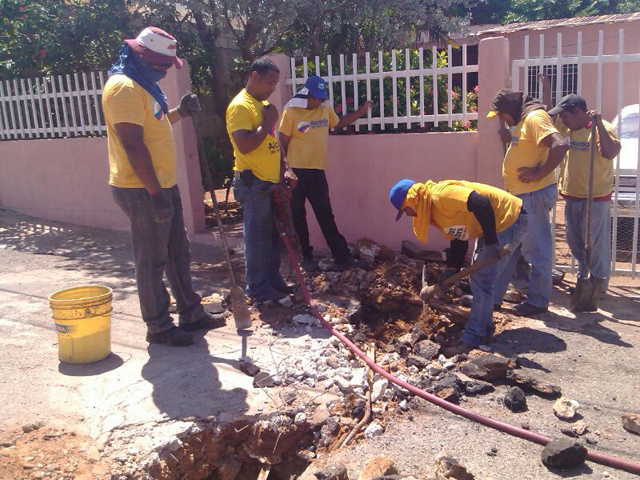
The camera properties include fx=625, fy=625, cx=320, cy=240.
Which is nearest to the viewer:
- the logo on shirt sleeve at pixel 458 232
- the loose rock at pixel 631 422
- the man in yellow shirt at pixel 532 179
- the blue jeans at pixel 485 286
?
the loose rock at pixel 631 422

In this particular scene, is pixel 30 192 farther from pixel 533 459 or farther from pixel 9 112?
pixel 533 459

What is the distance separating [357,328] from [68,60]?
6.30 meters

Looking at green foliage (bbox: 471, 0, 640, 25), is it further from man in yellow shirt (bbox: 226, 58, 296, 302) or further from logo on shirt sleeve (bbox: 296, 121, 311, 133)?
man in yellow shirt (bbox: 226, 58, 296, 302)

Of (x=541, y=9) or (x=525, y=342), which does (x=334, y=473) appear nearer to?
(x=525, y=342)

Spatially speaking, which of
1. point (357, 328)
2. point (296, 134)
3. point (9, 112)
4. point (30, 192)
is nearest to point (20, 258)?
point (30, 192)

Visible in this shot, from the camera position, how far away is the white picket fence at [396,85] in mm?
6309

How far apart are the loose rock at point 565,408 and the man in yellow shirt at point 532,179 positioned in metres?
1.56

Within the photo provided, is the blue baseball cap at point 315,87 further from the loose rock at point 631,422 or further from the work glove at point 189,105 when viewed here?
the loose rock at point 631,422

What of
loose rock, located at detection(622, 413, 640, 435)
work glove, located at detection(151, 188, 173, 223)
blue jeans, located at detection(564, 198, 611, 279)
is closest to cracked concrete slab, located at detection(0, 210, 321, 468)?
work glove, located at detection(151, 188, 173, 223)

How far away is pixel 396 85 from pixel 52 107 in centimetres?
514

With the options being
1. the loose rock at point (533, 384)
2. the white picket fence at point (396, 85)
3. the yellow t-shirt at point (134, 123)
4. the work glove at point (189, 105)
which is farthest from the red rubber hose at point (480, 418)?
the white picket fence at point (396, 85)

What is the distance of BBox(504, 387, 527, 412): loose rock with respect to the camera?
12.1 feet

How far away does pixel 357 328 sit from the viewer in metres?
5.00

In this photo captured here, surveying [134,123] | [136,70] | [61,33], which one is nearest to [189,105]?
[136,70]
